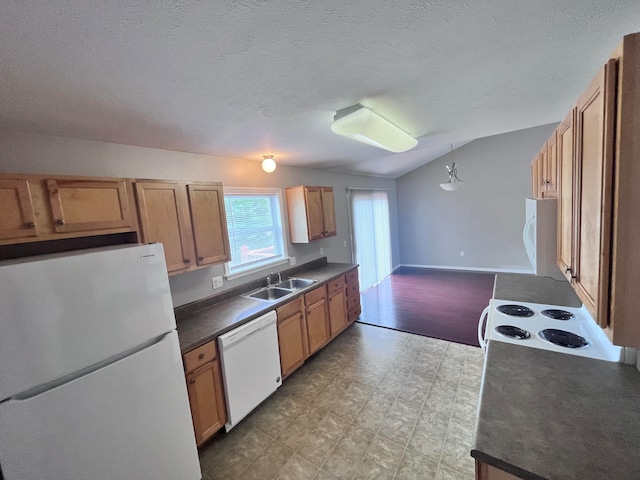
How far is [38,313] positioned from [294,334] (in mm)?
1893

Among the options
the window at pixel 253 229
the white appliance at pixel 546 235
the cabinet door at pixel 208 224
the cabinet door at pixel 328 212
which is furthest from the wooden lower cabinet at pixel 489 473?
the cabinet door at pixel 328 212

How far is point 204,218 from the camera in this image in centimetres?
218

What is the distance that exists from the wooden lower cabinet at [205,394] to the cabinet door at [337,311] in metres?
1.54

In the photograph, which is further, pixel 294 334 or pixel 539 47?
pixel 294 334

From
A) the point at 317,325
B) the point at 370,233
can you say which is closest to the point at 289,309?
the point at 317,325

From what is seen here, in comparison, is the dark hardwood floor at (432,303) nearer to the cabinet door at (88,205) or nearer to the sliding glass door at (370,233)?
the sliding glass door at (370,233)

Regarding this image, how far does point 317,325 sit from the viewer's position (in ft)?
9.59

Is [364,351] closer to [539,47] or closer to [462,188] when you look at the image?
[539,47]

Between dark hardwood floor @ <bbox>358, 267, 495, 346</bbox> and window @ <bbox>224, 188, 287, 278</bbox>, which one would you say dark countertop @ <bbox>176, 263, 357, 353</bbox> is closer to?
window @ <bbox>224, 188, 287, 278</bbox>

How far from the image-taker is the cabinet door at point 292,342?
245cm

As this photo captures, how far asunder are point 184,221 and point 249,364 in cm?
127

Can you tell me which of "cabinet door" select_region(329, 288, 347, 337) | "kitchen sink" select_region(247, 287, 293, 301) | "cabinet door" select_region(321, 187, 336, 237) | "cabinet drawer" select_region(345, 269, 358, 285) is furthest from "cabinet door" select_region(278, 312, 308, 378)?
"cabinet door" select_region(321, 187, 336, 237)

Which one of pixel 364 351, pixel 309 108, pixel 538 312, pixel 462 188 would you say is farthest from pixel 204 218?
pixel 462 188

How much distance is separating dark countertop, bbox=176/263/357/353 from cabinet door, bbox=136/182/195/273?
472 millimetres
